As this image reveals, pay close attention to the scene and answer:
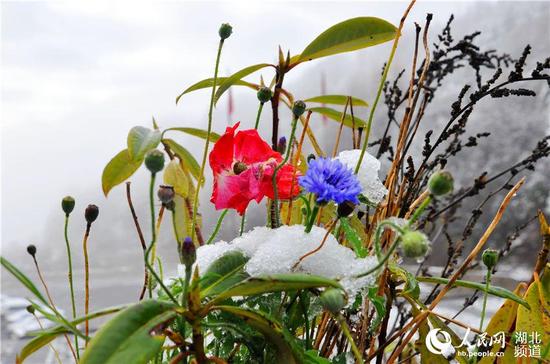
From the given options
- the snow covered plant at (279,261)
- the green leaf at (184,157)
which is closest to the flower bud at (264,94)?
the snow covered plant at (279,261)

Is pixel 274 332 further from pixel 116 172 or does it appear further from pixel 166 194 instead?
pixel 116 172

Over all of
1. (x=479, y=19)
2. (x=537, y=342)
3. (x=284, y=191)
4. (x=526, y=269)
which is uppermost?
(x=479, y=19)

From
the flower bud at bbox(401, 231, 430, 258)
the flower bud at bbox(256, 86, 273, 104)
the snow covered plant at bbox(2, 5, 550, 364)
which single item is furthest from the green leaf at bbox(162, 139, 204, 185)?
the flower bud at bbox(401, 231, 430, 258)

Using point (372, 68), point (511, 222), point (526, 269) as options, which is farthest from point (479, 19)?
point (526, 269)

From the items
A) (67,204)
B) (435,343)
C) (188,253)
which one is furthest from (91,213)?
(435,343)

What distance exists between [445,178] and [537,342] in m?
0.21

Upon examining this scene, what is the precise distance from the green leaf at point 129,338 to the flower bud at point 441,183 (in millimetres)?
119

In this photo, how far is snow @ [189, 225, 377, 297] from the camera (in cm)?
27

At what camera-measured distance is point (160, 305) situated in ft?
0.76

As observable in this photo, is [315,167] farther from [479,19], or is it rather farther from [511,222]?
[479,19]

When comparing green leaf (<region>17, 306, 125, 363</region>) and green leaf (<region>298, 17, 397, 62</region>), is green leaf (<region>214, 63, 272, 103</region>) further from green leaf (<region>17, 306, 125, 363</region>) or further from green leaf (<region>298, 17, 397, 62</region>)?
green leaf (<region>17, 306, 125, 363</region>)

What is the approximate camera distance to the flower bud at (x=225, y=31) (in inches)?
12.6

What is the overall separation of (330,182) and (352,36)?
128 millimetres

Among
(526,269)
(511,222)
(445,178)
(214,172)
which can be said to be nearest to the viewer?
(445,178)
